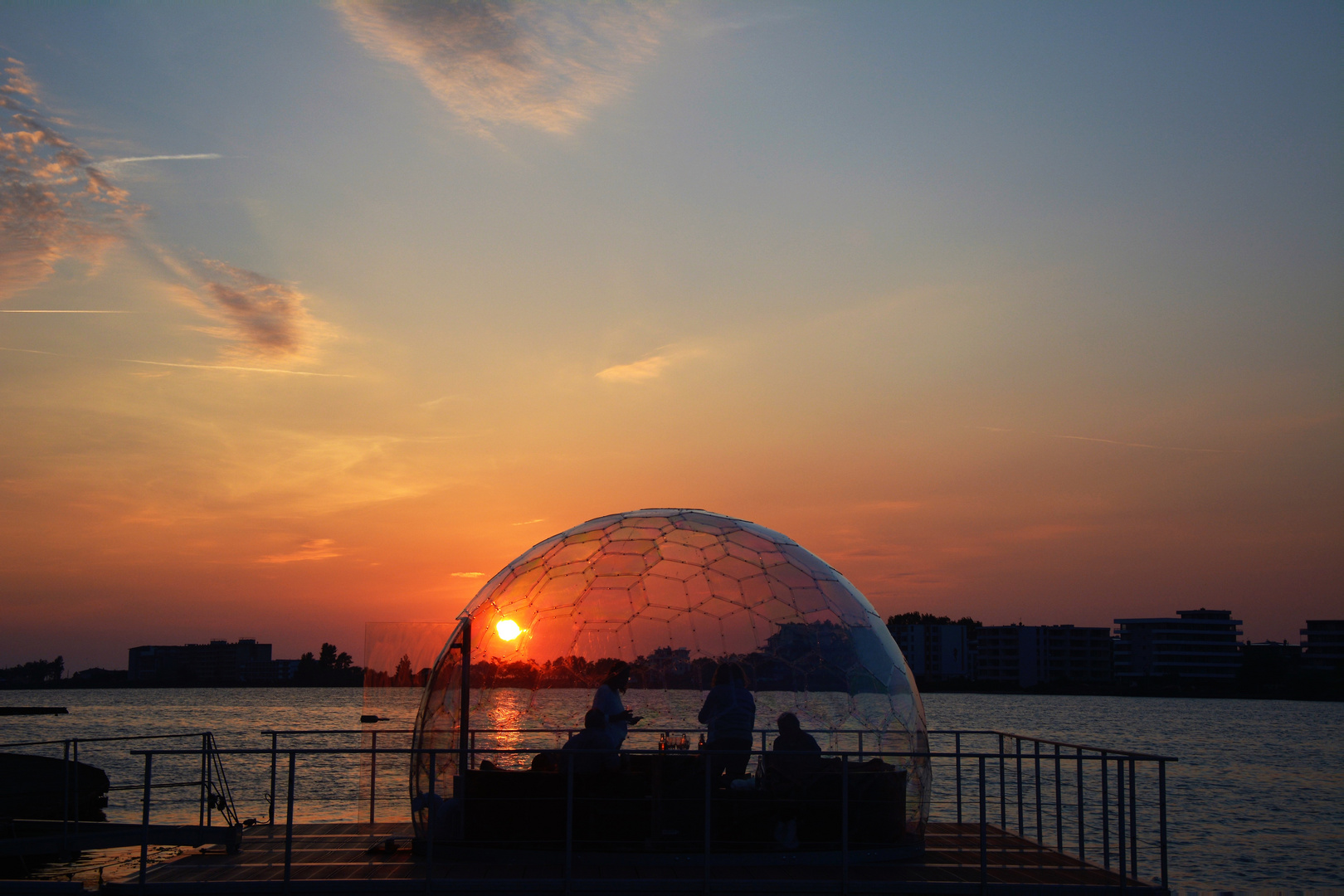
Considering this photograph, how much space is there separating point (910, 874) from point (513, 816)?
3955mm

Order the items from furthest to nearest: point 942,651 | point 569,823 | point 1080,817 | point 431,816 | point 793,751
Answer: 1. point 942,651
2. point 1080,817
3. point 793,751
4. point 569,823
5. point 431,816

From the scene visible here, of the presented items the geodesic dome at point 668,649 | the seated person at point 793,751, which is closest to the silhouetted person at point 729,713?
the geodesic dome at point 668,649

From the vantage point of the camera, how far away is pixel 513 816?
37.2 ft

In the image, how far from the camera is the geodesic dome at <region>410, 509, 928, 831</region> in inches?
469

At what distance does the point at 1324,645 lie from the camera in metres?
167

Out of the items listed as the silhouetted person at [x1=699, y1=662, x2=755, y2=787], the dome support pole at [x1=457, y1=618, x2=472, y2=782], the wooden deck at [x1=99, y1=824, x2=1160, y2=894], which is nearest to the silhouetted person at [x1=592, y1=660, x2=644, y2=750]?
the silhouetted person at [x1=699, y1=662, x2=755, y2=787]

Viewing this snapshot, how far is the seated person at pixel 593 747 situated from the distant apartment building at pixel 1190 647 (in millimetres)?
162340

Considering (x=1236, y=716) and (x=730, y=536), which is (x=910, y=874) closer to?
(x=730, y=536)

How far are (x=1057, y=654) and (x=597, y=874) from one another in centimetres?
16404

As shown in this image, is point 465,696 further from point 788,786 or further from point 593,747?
point 788,786

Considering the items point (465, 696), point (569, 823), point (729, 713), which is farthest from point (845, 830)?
point (465, 696)

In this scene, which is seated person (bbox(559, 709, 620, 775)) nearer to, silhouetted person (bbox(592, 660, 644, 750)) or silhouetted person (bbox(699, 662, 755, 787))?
silhouetted person (bbox(592, 660, 644, 750))

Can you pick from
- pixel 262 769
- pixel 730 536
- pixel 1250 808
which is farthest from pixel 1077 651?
pixel 730 536

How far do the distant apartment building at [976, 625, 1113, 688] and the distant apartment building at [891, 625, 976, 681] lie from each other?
20.7ft
